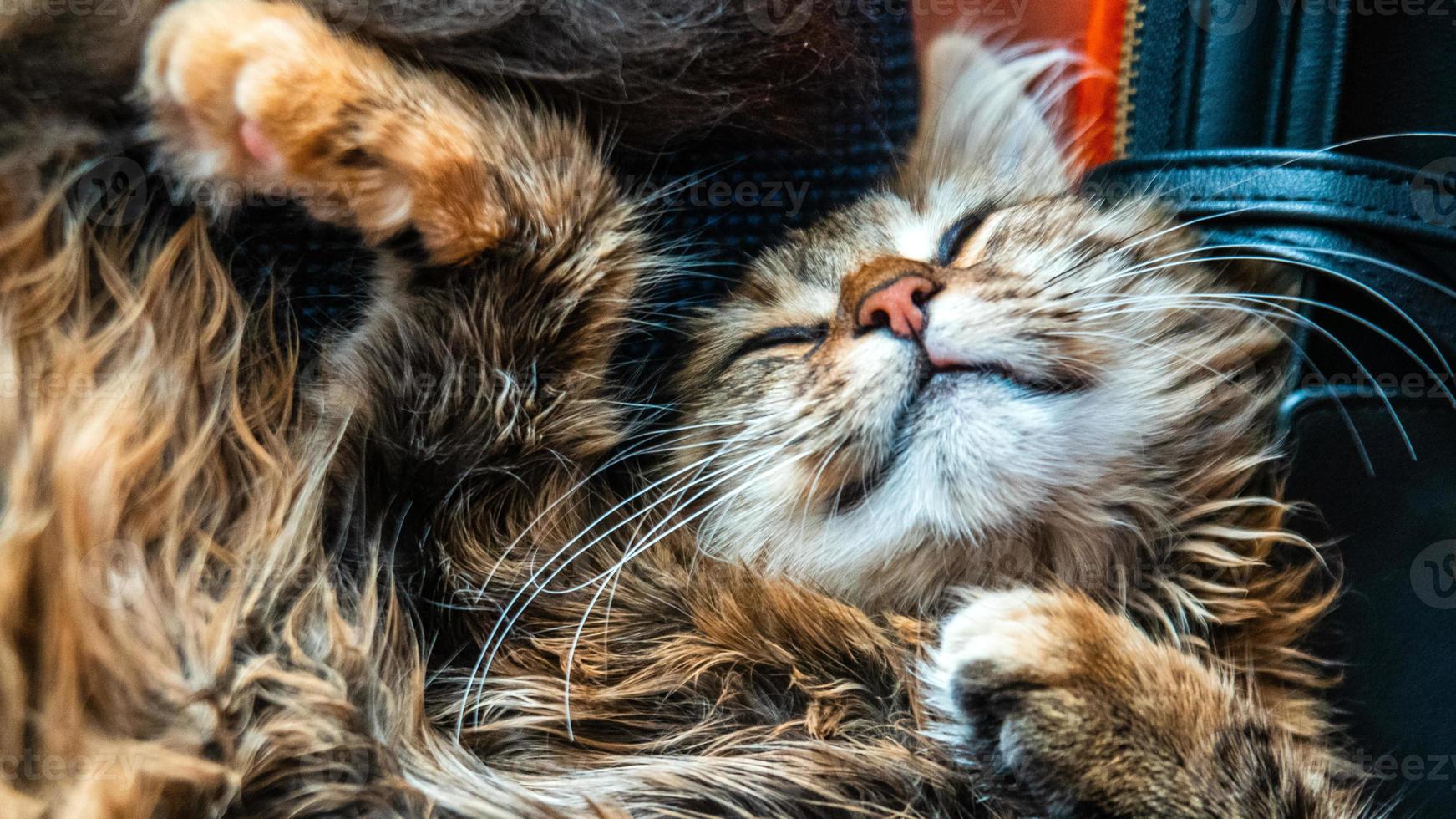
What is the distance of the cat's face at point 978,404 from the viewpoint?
0.94 meters

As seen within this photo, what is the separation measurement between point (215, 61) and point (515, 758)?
0.70m

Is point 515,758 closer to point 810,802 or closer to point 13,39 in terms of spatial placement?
point 810,802

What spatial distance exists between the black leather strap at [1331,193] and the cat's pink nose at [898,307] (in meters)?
0.33

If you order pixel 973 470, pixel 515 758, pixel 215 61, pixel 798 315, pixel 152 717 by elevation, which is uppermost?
pixel 215 61

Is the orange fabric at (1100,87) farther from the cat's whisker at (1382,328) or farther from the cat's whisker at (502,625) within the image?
the cat's whisker at (502,625)

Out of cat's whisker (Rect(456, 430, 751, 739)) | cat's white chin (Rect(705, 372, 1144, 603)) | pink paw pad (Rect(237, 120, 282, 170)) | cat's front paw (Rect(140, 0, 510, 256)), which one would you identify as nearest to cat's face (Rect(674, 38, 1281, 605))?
cat's white chin (Rect(705, 372, 1144, 603))

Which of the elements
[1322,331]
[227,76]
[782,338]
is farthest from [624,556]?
[1322,331]

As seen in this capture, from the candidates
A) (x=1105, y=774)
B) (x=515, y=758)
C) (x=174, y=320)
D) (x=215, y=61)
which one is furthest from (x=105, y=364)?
(x=1105, y=774)

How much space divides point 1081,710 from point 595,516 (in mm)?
536

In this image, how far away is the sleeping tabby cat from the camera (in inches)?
30.8

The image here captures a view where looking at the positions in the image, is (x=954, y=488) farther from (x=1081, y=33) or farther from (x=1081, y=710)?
(x=1081, y=33)

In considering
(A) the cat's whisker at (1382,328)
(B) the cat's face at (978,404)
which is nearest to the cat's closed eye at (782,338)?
(B) the cat's face at (978,404)

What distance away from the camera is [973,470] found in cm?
95

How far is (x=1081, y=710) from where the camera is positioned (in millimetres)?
744
